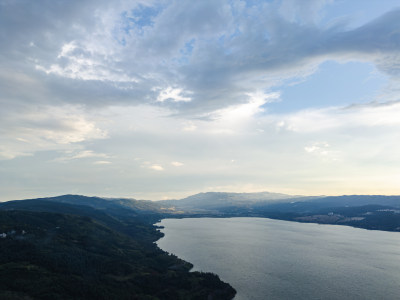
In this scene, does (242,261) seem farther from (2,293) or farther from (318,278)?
(2,293)

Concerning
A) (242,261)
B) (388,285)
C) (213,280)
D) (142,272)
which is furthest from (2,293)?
(388,285)

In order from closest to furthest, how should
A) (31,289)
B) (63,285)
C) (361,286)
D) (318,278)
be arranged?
(31,289)
(63,285)
(361,286)
(318,278)

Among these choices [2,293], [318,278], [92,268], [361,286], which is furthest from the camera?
[92,268]

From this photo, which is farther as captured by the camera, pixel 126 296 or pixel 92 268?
pixel 92 268

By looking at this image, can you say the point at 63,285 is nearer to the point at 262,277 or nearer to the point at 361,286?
the point at 262,277

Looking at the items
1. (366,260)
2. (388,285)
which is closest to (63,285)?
(388,285)

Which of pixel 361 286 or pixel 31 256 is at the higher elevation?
pixel 31 256

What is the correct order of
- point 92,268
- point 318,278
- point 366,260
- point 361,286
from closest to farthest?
point 361,286 < point 318,278 < point 92,268 < point 366,260

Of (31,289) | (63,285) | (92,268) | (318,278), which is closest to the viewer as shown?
(31,289)

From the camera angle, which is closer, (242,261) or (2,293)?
(2,293)
